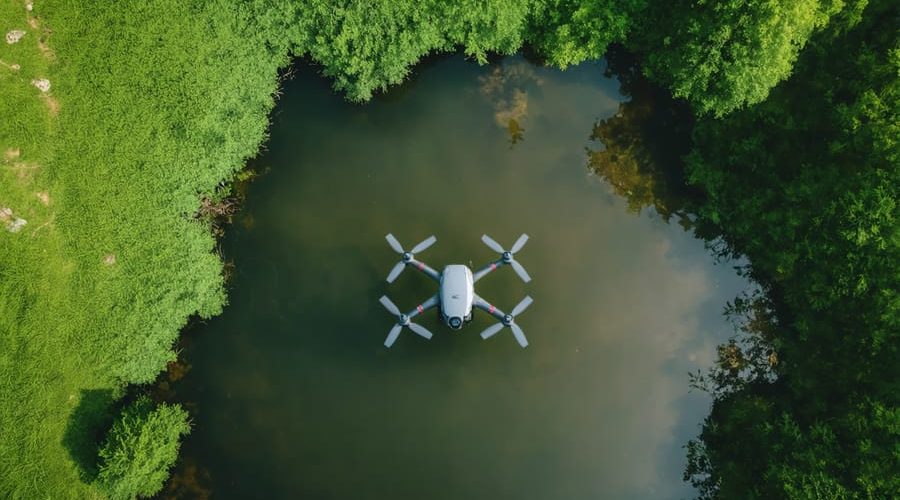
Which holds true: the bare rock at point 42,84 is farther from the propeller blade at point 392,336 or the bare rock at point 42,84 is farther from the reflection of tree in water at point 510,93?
the reflection of tree in water at point 510,93

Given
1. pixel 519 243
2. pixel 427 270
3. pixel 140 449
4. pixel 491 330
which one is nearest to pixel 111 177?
pixel 140 449

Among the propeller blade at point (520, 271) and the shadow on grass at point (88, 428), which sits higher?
the propeller blade at point (520, 271)

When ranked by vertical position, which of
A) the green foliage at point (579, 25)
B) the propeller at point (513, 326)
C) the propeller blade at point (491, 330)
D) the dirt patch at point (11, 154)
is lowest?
the dirt patch at point (11, 154)

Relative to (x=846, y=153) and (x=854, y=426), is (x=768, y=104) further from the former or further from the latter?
(x=854, y=426)

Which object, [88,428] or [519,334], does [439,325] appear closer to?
[519,334]

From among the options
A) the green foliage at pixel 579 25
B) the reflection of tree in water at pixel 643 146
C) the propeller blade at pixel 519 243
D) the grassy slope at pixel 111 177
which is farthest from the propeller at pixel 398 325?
the green foliage at pixel 579 25

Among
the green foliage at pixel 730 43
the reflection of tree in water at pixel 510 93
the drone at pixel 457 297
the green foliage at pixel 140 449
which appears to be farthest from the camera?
the reflection of tree in water at pixel 510 93

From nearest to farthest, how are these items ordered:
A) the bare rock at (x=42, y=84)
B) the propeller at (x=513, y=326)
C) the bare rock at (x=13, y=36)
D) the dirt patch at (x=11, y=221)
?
Answer: 1. the propeller at (x=513, y=326)
2. the dirt patch at (x=11, y=221)
3. the bare rock at (x=42, y=84)
4. the bare rock at (x=13, y=36)

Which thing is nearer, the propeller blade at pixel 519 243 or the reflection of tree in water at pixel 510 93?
the propeller blade at pixel 519 243
